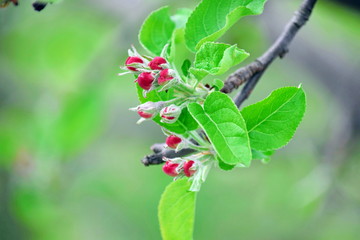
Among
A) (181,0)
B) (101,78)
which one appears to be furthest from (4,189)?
(181,0)

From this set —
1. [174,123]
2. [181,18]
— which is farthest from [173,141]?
[181,18]

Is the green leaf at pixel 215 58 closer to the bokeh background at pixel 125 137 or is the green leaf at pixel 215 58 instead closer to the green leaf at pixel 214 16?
the green leaf at pixel 214 16

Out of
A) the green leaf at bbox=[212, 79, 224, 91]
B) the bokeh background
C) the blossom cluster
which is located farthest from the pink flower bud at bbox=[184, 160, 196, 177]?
the bokeh background

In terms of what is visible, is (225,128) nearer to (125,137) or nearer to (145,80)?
(145,80)

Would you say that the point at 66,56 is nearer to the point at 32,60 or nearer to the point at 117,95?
the point at 32,60

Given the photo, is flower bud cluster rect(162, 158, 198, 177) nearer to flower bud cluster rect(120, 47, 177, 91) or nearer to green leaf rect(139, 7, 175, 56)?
flower bud cluster rect(120, 47, 177, 91)
